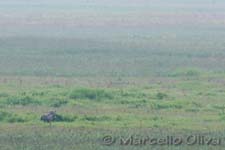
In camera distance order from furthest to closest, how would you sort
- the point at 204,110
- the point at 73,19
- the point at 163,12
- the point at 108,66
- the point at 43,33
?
1. the point at 163,12
2. the point at 73,19
3. the point at 43,33
4. the point at 108,66
5. the point at 204,110

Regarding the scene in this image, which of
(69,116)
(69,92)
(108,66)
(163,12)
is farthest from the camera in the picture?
(163,12)

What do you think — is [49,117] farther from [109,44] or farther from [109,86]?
[109,44]

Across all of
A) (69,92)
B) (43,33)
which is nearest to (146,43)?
(43,33)

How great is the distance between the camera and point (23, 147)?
18797 millimetres

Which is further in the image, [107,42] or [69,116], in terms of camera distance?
[107,42]

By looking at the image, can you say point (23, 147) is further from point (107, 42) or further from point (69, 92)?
point (107, 42)

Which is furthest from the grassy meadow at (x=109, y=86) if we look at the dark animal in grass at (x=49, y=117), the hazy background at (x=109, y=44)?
the dark animal in grass at (x=49, y=117)

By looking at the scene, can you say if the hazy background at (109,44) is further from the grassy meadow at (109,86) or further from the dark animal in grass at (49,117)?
the dark animal in grass at (49,117)

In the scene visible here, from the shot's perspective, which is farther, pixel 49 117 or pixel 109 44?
pixel 109 44

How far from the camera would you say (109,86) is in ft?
94.5

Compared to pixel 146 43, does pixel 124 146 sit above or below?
below

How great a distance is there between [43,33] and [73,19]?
45.6 ft

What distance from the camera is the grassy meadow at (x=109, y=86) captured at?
20406 millimetres

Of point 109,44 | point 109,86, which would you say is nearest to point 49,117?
point 109,86
